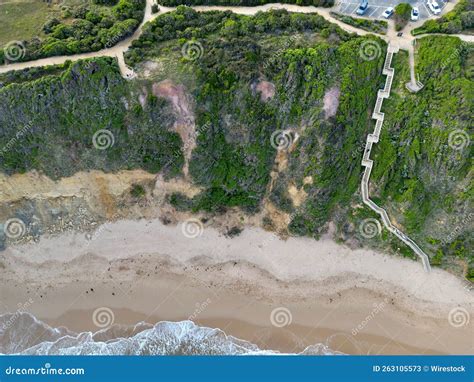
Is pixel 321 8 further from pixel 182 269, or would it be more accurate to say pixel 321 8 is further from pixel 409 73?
pixel 182 269

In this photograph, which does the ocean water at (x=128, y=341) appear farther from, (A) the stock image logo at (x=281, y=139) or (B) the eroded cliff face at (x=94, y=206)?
(A) the stock image logo at (x=281, y=139)

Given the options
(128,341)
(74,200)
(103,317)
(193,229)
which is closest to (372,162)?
(193,229)

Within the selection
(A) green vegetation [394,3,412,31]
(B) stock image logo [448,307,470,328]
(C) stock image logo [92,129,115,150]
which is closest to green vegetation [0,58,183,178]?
(C) stock image logo [92,129,115,150]

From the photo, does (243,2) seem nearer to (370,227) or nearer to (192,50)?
(192,50)

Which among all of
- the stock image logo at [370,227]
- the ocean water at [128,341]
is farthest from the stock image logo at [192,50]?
the ocean water at [128,341]

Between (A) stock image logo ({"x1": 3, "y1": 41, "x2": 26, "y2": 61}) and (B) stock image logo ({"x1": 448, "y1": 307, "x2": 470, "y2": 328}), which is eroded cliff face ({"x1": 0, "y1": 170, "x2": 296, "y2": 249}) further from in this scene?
(B) stock image logo ({"x1": 448, "y1": 307, "x2": 470, "y2": 328})
